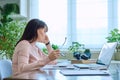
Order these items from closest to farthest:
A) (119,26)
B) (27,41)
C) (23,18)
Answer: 1. (27,41)
2. (119,26)
3. (23,18)

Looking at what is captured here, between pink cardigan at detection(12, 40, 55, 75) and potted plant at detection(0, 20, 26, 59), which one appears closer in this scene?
pink cardigan at detection(12, 40, 55, 75)

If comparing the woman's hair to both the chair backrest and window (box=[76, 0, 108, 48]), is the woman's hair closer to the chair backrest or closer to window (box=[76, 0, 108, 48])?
the chair backrest

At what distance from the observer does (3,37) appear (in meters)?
3.61

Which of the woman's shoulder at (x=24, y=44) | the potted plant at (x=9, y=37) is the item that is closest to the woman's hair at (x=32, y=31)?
the woman's shoulder at (x=24, y=44)

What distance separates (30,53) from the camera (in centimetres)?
212

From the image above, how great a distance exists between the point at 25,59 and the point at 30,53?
0.67 ft

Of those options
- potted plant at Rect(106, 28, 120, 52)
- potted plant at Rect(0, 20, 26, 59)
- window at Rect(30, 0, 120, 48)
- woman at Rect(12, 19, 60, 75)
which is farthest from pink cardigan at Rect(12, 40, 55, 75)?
window at Rect(30, 0, 120, 48)

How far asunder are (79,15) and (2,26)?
1307mm

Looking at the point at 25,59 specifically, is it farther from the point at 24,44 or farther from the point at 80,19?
the point at 80,19

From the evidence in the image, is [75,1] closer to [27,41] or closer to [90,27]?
[90,27]

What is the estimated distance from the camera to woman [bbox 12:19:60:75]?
1.81 meters

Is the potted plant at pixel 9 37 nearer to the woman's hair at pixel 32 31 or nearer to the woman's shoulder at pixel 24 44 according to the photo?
the woman's hair at pixel 32 31

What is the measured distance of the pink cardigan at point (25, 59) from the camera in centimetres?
183

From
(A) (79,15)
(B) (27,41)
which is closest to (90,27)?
(A) (79,15)
